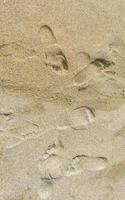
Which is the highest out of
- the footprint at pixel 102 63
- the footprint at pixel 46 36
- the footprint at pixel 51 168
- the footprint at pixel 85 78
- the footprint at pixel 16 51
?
the footprint at pixel 46 36

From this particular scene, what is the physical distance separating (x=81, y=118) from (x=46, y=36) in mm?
415

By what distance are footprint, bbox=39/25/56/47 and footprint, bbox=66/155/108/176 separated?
0.54 metres

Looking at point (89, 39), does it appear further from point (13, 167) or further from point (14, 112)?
point (13, 167)

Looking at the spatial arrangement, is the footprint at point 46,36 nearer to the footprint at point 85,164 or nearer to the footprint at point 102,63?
the footprint at point 102,63

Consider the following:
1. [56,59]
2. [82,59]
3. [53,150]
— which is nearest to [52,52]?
[56,59]

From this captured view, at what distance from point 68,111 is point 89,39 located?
1.17ft

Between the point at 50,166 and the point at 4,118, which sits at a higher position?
the point at 4,118

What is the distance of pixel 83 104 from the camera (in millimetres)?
2246

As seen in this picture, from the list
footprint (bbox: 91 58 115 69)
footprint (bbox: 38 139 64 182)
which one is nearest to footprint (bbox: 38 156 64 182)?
footprint (bbox: 38 139 64 182)

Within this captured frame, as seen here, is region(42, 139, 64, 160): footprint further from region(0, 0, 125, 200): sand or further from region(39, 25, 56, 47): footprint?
region(39, 25, 56, 47): footprint

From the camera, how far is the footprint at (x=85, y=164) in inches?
86.5

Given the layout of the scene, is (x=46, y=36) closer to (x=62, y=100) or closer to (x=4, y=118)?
(x=62, y=100)

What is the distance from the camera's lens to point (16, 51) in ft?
7.43

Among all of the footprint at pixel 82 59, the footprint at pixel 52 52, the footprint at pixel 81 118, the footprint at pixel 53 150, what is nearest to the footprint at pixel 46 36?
the footprint at pixel 52 52
